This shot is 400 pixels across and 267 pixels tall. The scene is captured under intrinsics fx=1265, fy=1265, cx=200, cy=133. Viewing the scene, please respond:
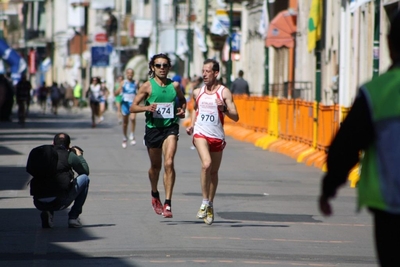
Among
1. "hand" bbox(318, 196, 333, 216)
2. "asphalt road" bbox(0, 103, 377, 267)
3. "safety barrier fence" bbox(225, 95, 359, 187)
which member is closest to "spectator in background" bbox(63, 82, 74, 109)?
"safety barrier fence" bbox(225, 95, 359, 187)

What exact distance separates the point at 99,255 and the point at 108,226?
2.31 m

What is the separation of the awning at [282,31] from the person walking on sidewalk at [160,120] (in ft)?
90.6

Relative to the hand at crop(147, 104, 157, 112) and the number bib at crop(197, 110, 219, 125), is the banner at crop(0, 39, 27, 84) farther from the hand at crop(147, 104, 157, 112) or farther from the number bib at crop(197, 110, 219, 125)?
the number bib at crop(197, 110, 219, 125)

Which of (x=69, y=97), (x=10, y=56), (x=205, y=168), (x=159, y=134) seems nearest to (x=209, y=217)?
(x=205, y=168)

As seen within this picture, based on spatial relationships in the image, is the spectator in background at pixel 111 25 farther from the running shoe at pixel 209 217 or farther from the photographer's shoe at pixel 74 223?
the photographer's shoe at pixel 74 223

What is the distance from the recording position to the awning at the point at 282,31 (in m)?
42.0

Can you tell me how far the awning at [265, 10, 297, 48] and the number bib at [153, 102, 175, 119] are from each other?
27.7 meters

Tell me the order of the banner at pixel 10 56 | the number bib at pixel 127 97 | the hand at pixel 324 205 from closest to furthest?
1. the hand at pixel 324 205
2. the number bib at pixel 127 97
3. the banner at pixel 10 56

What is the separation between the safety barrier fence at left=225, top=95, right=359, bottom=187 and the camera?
22375mm

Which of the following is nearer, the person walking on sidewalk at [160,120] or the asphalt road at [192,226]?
the asphalt road at [192,226]

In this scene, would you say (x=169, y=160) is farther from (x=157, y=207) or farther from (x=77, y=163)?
(x=77, y=163)

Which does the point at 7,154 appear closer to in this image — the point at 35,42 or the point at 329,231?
the point at 329,231

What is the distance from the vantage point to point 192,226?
510 inches

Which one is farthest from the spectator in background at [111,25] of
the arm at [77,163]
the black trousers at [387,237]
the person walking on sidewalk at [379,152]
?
the black trousers at [387,237]
